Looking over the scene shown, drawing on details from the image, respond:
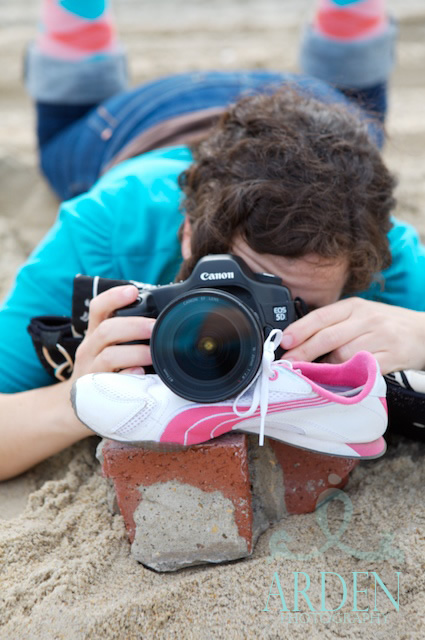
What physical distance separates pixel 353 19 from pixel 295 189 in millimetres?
1523

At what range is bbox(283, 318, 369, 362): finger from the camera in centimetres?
105

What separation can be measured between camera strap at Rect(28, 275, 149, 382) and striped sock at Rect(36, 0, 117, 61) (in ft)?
4.33

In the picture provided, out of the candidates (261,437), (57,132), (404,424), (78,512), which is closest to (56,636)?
(78,512)

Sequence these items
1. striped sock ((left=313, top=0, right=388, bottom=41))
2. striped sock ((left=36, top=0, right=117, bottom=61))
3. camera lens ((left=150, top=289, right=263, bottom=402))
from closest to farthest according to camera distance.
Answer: camera lens ((left=150, top=289, right=263, bottom=402))
striped sock ((left=36, top=0, right=117, bottom=61))
striped sock ((left=313, top=0, right=388, bottom=41))

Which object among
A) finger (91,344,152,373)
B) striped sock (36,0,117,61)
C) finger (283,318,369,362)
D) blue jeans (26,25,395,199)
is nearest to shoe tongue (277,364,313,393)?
finger (283,318,369,362)

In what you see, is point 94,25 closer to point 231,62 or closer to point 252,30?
point 231,62

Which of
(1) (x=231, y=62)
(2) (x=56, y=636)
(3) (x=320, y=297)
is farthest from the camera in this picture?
(1) (x=231, y=62)

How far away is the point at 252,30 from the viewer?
14.0 feet

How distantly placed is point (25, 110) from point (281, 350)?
8.81 ft

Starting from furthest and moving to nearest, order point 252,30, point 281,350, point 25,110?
point 252,30 → point 25,110 → point 281,350

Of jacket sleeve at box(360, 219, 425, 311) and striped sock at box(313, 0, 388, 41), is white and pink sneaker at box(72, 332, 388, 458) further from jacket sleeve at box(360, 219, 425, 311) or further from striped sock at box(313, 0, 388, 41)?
striped sock at box(313, 0, 388, 41)

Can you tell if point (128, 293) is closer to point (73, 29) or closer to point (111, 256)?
point (111, 256)

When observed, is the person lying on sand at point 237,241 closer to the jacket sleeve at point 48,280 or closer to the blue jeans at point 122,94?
the jacket sleeve at point 48,280

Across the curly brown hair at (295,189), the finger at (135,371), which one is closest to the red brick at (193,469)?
the finger at (135,371)
